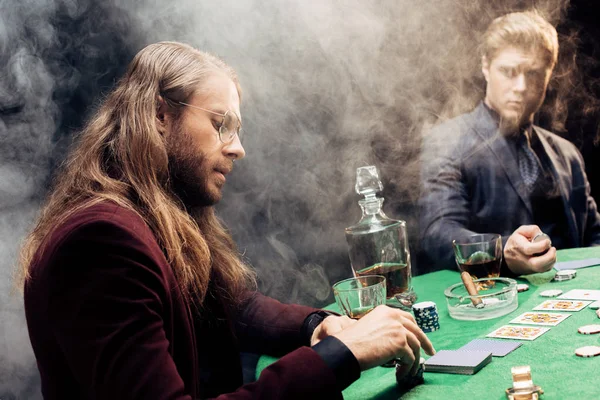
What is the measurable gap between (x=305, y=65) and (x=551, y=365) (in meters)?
2.83

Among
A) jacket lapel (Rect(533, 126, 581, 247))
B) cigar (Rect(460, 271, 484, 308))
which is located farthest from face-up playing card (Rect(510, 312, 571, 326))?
jacket lapel (Rect(533, 126, 581, 247))

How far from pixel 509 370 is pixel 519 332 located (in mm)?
280

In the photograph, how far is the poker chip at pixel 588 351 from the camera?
4.23 ft

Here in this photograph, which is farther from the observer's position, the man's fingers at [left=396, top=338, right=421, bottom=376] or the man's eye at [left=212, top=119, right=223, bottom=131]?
the man's eye at [left=212, top=119, right=223, bottom=131]

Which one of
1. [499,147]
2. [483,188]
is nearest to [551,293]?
[483,188]

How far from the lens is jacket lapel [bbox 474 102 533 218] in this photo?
3643 mm

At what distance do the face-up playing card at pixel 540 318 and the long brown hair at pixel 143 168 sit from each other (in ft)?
3.16

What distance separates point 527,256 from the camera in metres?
2.14

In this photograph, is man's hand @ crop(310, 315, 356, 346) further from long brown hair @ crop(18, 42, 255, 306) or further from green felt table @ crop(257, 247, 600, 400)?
long brown hair @ crop(18, 42, 255, 306)

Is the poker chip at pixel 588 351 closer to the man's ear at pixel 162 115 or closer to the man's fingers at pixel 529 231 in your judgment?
the man's fingers at pixel 529 231

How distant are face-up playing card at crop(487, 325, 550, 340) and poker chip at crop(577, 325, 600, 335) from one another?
0.33ft

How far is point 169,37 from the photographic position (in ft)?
10.6

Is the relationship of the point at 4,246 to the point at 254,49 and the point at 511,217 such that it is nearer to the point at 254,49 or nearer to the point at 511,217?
the point at 254,49

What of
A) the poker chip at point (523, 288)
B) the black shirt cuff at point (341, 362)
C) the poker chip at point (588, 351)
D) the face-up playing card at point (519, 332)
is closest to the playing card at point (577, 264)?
the poker chip at point (523, 288)
